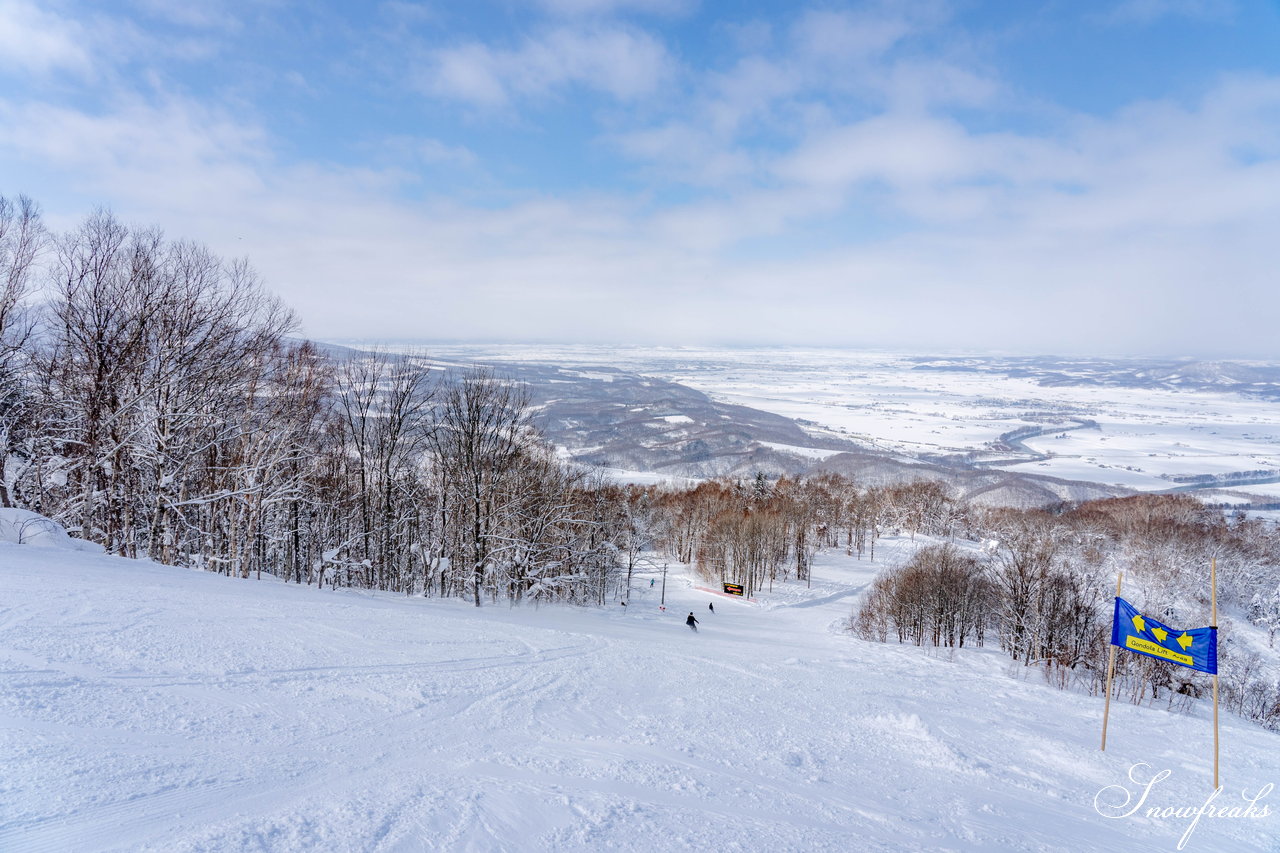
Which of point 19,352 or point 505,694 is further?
point 19,352

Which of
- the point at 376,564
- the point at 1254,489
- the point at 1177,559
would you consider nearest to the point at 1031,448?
the point at 1254,489

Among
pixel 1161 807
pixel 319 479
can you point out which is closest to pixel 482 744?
pixel 1161 807

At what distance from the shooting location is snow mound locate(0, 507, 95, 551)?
40.1ft

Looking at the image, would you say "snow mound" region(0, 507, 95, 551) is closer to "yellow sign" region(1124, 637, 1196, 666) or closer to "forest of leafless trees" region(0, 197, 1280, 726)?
"forest of leafless trees" region(0, 197, 1280, 726)

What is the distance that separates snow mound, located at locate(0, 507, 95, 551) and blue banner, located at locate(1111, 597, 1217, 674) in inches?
862

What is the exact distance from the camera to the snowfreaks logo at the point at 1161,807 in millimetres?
7238

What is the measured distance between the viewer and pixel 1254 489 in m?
121

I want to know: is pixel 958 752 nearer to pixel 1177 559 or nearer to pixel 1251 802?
pixel 1251 802

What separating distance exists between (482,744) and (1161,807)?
9.22 metres

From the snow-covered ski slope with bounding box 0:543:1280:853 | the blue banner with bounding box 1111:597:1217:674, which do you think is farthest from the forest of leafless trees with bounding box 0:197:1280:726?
the blue banner with bounding box 1111:597:1217:674

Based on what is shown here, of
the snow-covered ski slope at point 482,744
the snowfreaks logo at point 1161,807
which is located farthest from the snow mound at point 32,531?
the snowfreaks logo at point 1161,807

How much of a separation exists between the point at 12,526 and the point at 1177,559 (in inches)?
3432

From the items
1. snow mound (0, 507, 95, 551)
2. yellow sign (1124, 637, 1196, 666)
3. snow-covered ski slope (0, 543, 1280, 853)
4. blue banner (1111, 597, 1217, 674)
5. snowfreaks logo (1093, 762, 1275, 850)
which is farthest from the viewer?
snow mound (0, 507, 95, 551)

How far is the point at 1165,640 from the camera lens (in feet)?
31.1
